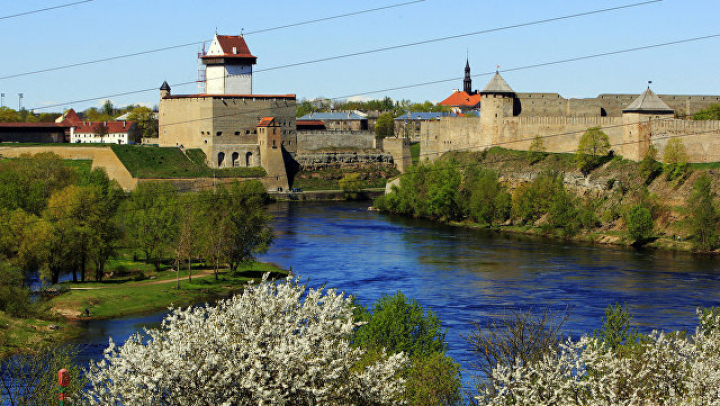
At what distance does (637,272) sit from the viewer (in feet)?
118

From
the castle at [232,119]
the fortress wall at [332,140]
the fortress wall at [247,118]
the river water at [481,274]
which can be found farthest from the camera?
the fortress wall at [332,140]

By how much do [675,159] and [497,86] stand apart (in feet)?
57.2

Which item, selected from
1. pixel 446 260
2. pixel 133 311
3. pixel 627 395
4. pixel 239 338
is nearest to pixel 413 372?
pixel 627 395

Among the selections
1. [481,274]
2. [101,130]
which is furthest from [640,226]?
[101,130]

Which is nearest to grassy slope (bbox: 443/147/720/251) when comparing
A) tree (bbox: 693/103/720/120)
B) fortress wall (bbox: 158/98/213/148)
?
tree (bbox: 693/103/720/120)

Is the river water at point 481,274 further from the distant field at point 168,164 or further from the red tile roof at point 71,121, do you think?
the red tile roof at point 71,121

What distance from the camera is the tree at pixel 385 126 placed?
93.8m

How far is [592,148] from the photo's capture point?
2162 inches

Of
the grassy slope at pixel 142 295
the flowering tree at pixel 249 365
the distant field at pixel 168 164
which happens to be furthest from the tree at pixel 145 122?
the flowering tree at pixel 249 365

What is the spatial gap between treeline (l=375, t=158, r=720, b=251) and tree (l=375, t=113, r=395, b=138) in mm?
30310

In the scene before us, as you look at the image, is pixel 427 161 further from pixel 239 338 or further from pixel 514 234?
pixel 239 338

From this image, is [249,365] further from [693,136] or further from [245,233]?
[693,136]

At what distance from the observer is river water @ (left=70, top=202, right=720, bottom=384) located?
1104 inches

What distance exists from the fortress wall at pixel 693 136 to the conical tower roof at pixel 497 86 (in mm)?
14465
